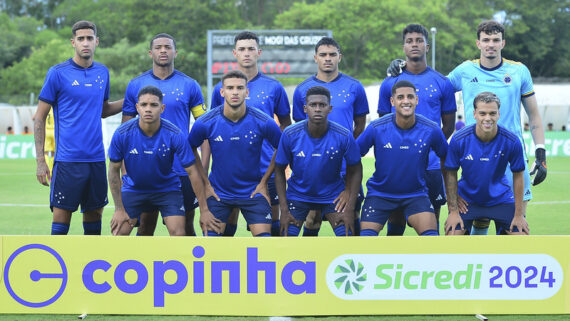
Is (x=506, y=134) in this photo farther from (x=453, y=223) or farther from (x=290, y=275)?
(x=290, y=275)

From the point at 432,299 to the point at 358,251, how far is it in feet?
2.20

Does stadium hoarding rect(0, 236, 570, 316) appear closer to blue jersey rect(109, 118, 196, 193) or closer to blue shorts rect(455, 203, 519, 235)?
blue shorts rect(455, 203, 519, 235)

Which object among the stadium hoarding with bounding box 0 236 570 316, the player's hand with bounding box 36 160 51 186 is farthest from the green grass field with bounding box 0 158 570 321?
the player's hand with bounding box 36 160 51 186

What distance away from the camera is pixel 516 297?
5.13 metres

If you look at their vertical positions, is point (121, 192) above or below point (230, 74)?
below

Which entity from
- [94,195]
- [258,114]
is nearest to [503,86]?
[258,114]

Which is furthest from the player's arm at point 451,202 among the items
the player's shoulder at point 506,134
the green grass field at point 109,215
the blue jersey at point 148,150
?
the blue jersey at point 148,150

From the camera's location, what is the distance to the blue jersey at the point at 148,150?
6105mm

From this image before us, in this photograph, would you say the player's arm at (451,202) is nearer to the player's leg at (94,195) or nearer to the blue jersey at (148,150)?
the blue jersey at (148,150)

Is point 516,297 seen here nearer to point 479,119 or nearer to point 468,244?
point 468,244

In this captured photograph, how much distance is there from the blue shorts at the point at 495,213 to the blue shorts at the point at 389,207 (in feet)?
1.33

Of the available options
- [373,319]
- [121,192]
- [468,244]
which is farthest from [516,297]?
[121,192]

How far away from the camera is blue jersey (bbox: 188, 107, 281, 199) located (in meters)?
6.17

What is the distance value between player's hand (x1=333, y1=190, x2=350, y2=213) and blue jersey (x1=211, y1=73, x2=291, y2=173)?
0.86 metres
